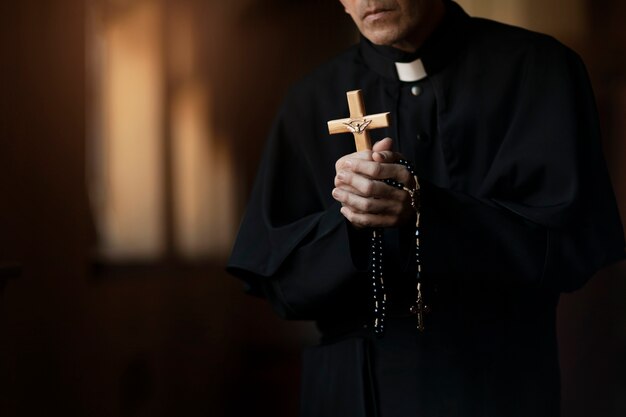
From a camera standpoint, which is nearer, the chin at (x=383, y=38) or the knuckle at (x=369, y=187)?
the knuckle at (x=369, y=187)

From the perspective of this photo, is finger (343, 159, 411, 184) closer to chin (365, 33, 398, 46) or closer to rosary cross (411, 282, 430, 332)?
rosary cross (411, 282, 430, 332)

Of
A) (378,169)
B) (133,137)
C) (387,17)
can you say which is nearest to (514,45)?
(387,17)

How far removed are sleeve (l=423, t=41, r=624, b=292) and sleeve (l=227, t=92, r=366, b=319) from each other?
8.3 inches

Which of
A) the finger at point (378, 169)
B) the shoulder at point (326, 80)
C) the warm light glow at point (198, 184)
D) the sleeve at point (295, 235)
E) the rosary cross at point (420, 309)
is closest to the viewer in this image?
the finger at point (378, 169)

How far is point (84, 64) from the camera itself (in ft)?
10.6

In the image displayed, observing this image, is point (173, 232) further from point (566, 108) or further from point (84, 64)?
point (566, 108)

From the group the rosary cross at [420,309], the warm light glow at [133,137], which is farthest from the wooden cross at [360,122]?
the warm light glow at [133,137]

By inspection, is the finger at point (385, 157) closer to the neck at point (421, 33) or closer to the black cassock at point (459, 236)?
the black cassock at point (459, 236)

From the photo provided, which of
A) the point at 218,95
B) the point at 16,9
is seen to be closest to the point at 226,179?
the point at 218,95

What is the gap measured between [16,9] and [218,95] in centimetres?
144

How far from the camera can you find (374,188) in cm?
192

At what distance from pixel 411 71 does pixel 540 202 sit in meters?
0.46

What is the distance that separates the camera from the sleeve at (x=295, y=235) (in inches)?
85.4

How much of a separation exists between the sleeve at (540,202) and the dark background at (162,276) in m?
1.03
